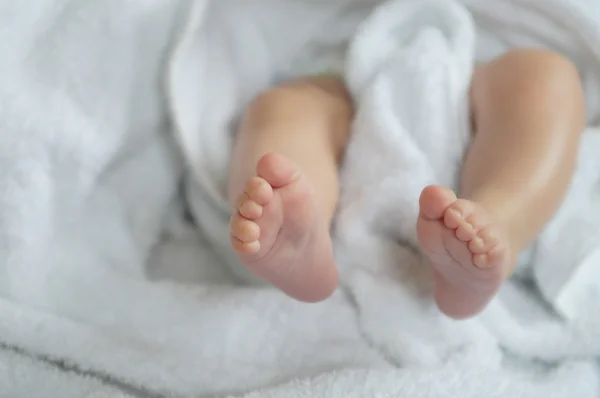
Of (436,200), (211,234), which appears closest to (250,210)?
(436,200)

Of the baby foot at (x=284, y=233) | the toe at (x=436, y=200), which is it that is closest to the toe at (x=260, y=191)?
the baby foot at (x=284, y=233)

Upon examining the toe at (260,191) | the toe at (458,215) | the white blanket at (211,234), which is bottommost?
the white blanket at (211,234)

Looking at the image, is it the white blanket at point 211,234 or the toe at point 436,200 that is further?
the white blanket at point 211,234

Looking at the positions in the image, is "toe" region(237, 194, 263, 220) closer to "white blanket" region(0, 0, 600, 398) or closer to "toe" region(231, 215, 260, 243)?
"toe" region(231, 215, 260, 243)

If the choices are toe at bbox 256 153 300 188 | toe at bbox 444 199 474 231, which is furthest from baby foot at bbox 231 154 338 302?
toe at bbox 444 199 474 231

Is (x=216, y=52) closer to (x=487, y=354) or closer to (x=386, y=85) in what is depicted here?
(x=386, y=85)

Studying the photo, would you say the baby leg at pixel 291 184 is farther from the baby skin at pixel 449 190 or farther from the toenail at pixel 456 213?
the toenail at pixel 456 213

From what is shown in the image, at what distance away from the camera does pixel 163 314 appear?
25.5 inches

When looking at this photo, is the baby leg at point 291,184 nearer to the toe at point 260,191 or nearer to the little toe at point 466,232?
the toe at point 260,191

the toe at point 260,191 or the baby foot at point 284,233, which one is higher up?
the toe at point 260,191

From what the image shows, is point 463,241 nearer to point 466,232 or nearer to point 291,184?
point 466,232

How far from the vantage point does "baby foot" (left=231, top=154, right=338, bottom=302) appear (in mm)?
490

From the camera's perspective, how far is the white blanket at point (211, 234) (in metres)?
0.61

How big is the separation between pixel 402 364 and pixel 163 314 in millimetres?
227
